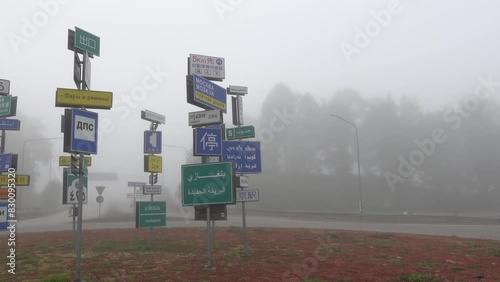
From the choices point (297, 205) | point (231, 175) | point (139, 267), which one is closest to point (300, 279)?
point (231, 175)

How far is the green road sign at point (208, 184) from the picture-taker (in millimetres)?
10375

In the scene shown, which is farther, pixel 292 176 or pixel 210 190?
pixel 292 176

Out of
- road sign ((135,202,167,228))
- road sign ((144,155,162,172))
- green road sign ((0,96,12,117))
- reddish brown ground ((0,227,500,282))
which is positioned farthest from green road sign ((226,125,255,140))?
green road sign ((0,96,12,117))

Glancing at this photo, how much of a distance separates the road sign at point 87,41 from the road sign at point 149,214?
644cm

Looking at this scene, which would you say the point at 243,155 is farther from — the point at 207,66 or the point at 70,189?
the point at 70,189

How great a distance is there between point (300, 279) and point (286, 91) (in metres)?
62.2

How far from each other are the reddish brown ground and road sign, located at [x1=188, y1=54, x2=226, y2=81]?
573 centimetres

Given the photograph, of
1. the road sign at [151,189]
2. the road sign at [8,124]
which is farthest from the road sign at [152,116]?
the road sign at [8,124]

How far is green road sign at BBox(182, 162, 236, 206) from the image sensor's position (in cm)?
1038

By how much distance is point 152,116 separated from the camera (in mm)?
16781

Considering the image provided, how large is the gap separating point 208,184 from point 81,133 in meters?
3.35

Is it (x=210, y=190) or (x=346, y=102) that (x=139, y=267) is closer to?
(x=210, y=190)

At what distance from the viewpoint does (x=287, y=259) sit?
38.6ft

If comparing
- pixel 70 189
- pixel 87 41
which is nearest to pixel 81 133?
pixel 87 41
